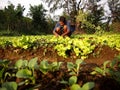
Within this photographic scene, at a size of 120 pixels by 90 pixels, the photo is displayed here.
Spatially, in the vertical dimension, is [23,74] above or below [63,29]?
below

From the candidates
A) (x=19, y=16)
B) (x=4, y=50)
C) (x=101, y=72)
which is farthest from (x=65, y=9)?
(x=101, y=72)

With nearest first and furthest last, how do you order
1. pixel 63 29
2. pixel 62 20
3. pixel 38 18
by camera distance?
pixel 62 20 → pixel 63 29 → pixel 38 18

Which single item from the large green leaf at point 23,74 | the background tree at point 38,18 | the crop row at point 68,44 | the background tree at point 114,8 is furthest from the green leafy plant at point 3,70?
the background tree at point 114,8

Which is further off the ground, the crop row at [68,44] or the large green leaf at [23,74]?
the large green leaf at [23,74]

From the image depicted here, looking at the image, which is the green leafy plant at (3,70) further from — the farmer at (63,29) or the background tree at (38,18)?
the background tree at (38,18)

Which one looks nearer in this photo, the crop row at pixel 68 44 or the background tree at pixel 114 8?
the crop row at pixel 68 44

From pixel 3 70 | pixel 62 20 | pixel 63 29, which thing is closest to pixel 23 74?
pixel 3 70

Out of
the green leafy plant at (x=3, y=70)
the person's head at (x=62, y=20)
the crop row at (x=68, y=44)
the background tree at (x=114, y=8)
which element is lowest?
the crop row at (x=68, y=44)

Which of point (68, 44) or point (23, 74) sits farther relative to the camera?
point (68, 44)

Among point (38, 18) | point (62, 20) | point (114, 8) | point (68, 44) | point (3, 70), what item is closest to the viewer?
point (3, 70)

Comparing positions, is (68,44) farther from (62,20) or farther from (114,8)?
(114,8)

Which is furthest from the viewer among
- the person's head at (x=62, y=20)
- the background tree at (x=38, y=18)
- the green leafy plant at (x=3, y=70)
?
the background tree at (x=38, y=18)

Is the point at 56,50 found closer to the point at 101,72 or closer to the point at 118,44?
the point at 118,44

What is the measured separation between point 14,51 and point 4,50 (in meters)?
0.34
